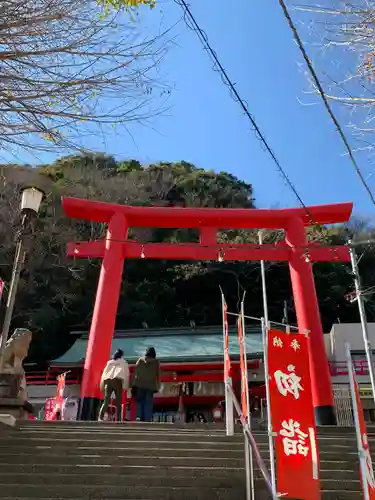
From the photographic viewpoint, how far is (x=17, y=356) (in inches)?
319

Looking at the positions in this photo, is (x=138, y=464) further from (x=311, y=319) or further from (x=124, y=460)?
(x=311, y=319)

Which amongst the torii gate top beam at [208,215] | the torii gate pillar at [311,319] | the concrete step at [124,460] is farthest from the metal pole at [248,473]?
the torii gate top beam at [208,215]

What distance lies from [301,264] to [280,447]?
707 cm

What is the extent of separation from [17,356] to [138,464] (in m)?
3.29

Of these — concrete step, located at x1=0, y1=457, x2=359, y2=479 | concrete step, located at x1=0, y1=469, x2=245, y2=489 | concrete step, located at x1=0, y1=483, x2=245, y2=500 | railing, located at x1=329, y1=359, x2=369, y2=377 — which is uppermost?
railing, located at x1=329, y1=359, x2=369, y2=377

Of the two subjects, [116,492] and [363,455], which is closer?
[363,455]

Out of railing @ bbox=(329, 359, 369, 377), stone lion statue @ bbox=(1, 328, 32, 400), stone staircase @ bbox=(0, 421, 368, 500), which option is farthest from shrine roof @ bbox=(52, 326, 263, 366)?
stone staircase @ bbox=(0, 421, 368, 500)

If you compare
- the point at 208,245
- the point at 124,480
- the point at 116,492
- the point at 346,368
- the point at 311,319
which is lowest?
the point at 116,492

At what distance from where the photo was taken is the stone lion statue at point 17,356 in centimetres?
792

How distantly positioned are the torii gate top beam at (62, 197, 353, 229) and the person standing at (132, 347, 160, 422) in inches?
146

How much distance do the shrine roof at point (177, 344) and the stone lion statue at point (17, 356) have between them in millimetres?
9230

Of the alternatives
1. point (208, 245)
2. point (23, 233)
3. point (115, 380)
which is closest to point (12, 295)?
point (23, 233)

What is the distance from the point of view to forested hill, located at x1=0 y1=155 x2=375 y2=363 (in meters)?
24.3

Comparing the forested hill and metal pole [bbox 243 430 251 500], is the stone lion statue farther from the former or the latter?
the forested hill
